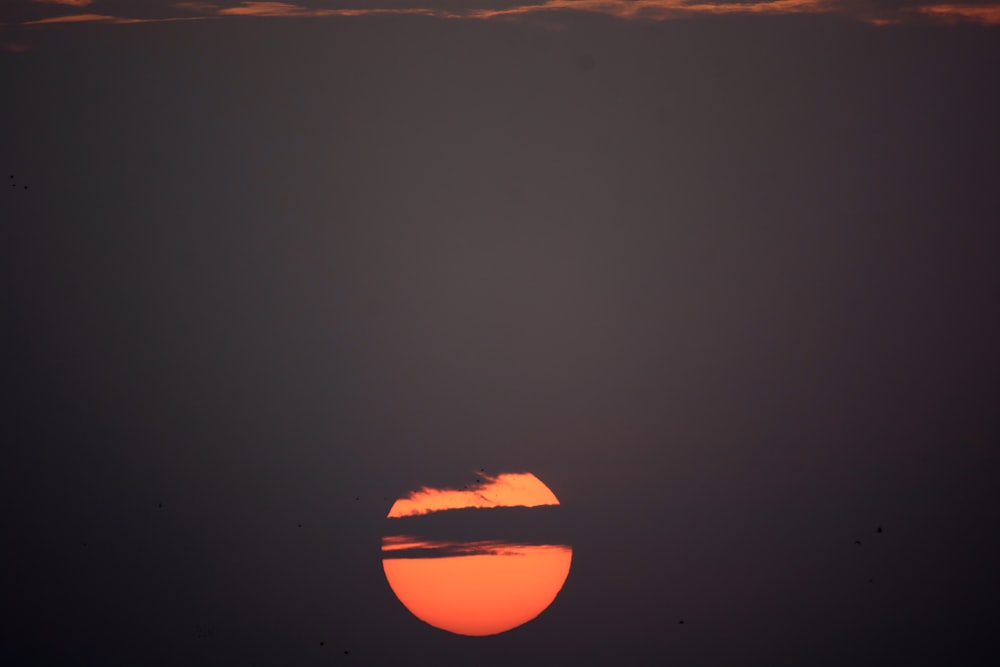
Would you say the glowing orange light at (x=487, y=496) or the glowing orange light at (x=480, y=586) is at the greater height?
the glowing orange light at (x=487, y=496)

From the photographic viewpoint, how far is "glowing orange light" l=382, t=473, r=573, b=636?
14.5 ft

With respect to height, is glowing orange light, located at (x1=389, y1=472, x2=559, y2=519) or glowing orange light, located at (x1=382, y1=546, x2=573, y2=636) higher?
glowing orange light, located at (x1=389, y1=472, x2=559, y2=519)

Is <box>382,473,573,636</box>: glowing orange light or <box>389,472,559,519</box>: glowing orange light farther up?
<box>389,472,559,519</box>: glowing orange light

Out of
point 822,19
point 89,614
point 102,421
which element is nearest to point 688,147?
point 822,19

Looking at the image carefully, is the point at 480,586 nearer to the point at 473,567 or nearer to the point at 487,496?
the point at 473,567

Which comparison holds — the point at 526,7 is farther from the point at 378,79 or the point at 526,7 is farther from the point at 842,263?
the point at 842,263

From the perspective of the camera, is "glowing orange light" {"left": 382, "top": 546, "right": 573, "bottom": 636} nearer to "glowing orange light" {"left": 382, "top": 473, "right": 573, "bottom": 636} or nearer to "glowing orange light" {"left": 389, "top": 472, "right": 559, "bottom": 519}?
"glowing orange light" {"left": 382, "top": 473, "right": 573, "bottom": 636}

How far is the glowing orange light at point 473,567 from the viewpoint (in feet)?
14.5

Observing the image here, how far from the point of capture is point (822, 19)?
454 cm

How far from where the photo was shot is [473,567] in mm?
4453

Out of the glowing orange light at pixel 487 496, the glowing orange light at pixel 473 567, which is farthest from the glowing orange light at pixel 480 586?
the glowing orange light at pixel 487 496

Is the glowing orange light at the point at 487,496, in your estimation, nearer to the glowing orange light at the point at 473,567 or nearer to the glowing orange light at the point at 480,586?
the glowing orange light at the point at 473,567

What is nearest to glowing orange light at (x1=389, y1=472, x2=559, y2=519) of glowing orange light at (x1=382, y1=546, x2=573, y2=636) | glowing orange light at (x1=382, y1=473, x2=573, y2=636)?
glowing orange light at (x1=382, y1=473, x2=573, y2=636)

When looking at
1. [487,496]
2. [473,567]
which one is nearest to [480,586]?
[473,567]
